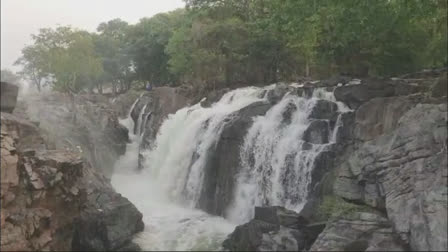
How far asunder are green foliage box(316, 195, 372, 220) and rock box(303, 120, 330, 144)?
3.00m

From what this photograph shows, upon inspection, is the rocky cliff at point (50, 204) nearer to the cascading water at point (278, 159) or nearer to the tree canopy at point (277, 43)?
the cascading water at point (278, 159)

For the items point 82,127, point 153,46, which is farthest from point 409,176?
point 153,46

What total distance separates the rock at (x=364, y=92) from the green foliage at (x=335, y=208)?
201 inches

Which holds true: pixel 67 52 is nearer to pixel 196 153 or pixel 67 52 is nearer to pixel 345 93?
pixel 196 153

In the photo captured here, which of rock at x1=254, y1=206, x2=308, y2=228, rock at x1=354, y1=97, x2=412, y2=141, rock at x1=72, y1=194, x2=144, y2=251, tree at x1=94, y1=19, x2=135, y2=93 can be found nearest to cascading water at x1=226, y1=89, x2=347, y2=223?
rock at x1=354, y1=97, x2=412, y2=141

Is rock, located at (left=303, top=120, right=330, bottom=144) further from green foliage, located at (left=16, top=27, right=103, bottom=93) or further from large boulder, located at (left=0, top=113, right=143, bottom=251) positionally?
green foliage, located at (left=16, top=27, right=103, bottom=93)

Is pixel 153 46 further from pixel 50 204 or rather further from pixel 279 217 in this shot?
pixel 279 217

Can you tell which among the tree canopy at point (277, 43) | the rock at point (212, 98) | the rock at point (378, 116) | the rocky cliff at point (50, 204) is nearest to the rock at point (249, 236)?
the rocky cliff at point (50, 204)

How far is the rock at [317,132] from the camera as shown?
59.3 ft

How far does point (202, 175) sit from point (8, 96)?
911 centimetres

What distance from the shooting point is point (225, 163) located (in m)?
20.4

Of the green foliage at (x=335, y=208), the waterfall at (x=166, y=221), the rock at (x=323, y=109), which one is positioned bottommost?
the waterfall at (x=166, y=221)

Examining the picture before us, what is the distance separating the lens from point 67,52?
34438 millimetres

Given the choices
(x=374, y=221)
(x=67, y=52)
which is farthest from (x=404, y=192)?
(x=67, y=52)
